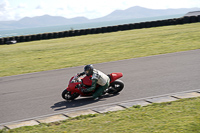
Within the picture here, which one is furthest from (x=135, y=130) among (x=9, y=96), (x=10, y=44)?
(x=10, y=44)

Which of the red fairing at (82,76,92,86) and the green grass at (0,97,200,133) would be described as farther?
the red fairing at (82,76,92,86)

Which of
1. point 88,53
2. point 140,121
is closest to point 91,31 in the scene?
point 88,53

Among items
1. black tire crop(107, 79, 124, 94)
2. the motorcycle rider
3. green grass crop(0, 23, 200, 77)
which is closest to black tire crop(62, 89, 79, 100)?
the motorcycle rider

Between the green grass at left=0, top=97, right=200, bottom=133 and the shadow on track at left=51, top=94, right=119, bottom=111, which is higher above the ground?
the green grass at left=0, top=97, right=200, bottom=133

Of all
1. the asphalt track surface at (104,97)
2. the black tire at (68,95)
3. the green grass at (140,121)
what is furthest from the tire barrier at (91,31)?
the green grass at (140,121)

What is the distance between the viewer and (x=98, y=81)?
8.21m

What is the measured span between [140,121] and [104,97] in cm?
279

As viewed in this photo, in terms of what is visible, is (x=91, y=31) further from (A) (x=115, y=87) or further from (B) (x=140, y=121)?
(B) (x=140, y=121)

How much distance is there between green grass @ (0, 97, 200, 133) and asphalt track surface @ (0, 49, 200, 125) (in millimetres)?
1198

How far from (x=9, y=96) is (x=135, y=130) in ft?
18.3

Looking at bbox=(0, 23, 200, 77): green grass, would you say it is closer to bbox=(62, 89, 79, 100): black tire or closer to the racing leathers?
bbox=(62, 89, 79, 100): black tire

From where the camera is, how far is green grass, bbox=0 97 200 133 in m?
5.22

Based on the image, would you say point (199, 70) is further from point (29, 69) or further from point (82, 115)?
point (29, 69)

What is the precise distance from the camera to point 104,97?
840 centimetres
